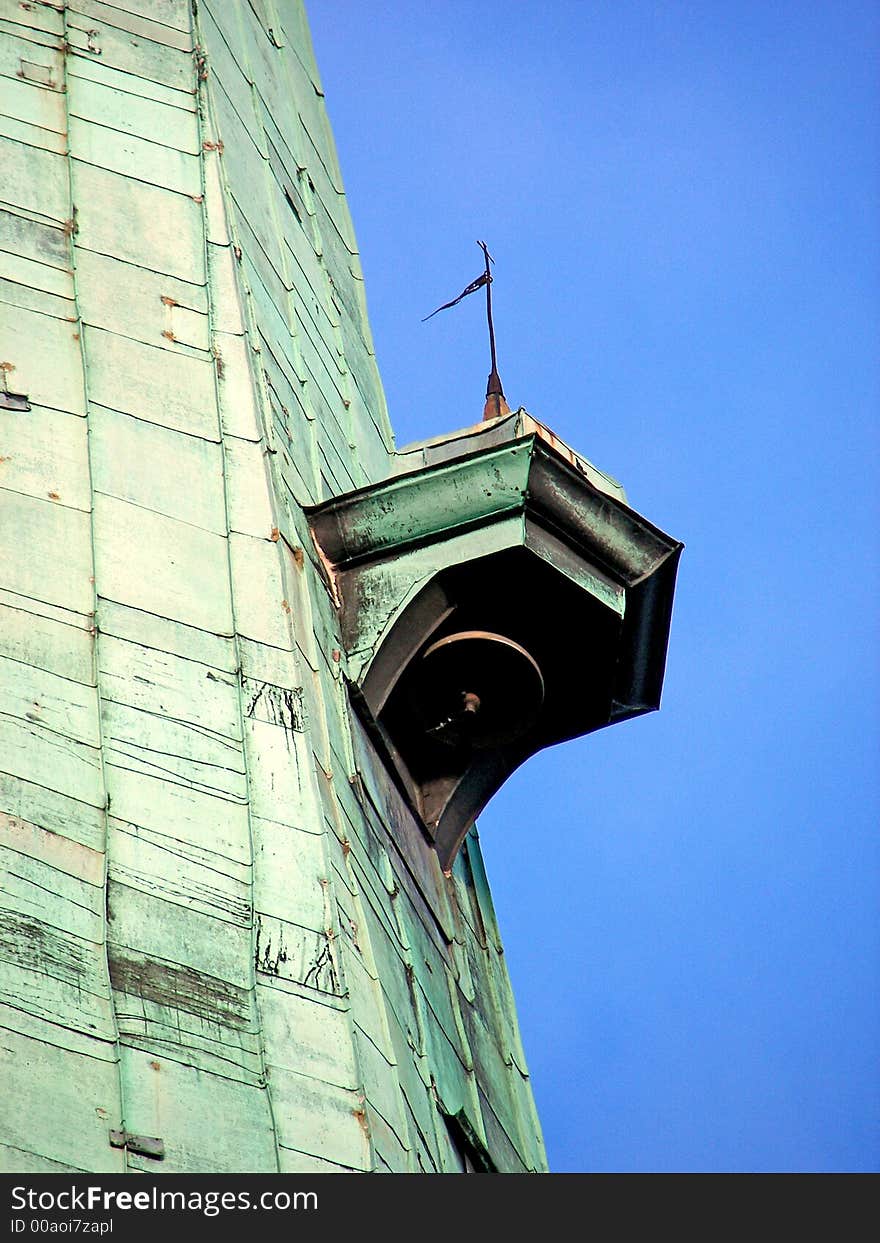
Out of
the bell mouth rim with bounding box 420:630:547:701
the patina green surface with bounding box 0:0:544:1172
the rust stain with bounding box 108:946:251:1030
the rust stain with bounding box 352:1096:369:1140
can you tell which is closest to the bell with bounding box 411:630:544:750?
the bell mouth rim with bounding box 420:630:547:701

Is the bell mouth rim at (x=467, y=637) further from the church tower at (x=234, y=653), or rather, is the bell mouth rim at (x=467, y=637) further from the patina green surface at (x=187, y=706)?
the patina green surface at (x=187, y=706)

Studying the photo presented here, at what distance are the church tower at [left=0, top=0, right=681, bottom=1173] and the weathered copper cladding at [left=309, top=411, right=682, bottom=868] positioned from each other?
2 cm

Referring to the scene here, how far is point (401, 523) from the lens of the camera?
11828 mm

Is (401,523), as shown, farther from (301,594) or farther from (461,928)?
(461,928)

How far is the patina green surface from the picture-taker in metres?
8.34

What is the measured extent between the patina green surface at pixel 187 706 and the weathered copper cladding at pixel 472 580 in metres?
0.28

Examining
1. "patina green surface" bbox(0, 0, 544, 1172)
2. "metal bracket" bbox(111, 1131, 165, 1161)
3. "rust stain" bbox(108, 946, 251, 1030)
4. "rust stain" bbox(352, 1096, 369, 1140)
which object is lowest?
"metal bracket" bbox(111, 1131, 165, 1161)

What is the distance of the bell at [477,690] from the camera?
470 inches

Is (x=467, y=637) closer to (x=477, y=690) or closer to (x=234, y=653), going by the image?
(x=477, y=690)

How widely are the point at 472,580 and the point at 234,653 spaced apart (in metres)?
2.09

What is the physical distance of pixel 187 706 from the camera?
9.68m

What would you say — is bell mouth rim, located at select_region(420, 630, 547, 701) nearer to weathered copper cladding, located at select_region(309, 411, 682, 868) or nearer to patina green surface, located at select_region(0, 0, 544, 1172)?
weathered copper cladding, located at select_region(309, 411, 682, 868)

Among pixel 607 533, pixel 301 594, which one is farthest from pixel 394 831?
pixel 607 533

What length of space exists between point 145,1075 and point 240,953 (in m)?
0.72
